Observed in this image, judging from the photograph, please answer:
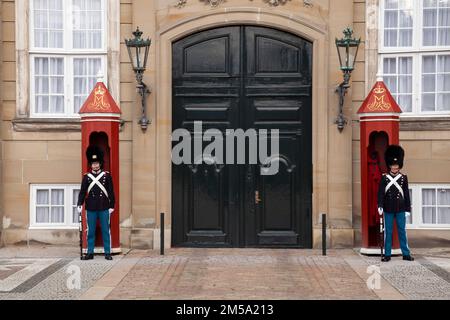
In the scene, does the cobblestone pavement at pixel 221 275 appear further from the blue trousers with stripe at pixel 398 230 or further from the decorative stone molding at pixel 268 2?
the decorative stone molding at pixel 268 2

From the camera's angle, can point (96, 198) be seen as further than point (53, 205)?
No

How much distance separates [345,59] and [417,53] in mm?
1345

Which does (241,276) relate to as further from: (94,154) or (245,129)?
(245,129)

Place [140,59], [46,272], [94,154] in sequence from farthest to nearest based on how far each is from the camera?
1. [140,59]
2. [94,154]
3. [46,272]

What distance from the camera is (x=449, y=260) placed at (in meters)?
13.3

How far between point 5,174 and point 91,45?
2650 mm

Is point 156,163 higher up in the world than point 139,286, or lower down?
higher up

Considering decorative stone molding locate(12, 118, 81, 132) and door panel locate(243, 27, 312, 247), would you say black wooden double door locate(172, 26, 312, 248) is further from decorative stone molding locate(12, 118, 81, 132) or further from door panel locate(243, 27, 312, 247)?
decorative stone molding locate(12, 118, 81, 132)

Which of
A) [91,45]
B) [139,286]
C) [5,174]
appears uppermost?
[91,45]

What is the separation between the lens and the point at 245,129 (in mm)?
14750

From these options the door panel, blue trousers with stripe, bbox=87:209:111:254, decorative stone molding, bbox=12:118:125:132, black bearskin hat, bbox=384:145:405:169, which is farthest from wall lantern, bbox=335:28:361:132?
blue trousers with stripe, bbox=87:209:111:254

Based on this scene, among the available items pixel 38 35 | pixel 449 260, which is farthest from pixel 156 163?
pixel 449 260

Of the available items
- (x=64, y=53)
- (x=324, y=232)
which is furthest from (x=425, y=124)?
(x=64, y=53)

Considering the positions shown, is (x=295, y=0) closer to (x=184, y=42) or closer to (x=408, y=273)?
(x=184, y=42)
